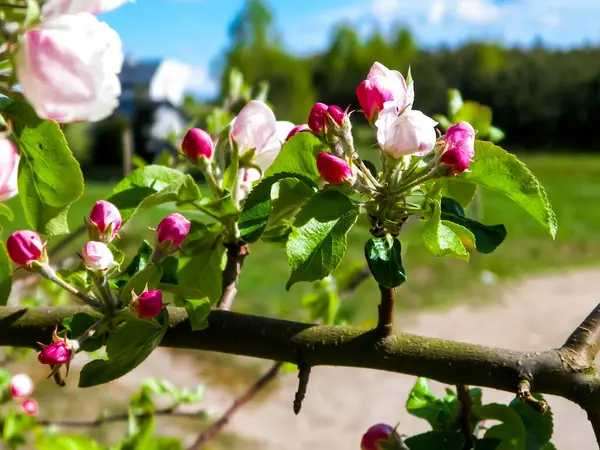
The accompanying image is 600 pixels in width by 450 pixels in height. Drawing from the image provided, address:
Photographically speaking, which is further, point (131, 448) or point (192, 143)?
point (131, 448)

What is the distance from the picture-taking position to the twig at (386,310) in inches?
19.1

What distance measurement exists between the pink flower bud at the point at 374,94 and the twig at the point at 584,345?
0.20 meters

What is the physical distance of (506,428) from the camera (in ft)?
1.76

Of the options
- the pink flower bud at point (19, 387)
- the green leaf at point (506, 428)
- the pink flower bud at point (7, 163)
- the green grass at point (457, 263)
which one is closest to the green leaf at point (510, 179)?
the green leaf at point (506, 428)

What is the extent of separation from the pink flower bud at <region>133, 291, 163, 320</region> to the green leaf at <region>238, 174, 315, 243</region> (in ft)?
0.22

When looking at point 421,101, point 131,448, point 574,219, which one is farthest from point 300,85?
point 131,448

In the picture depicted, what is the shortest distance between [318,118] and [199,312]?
0.15 metres

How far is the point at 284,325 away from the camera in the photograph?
19.8 inches

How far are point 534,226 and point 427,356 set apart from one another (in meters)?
7.55

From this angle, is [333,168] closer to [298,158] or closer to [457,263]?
[298,158]

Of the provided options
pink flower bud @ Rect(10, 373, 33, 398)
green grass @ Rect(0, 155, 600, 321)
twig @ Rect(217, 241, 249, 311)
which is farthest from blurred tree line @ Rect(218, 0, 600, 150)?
twig @ Rect(217, 241, 249, 311)

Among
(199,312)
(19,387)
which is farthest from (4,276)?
(19,387)

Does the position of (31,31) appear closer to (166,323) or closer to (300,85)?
(166,323)

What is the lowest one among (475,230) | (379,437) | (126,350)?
Result: (379,437)
